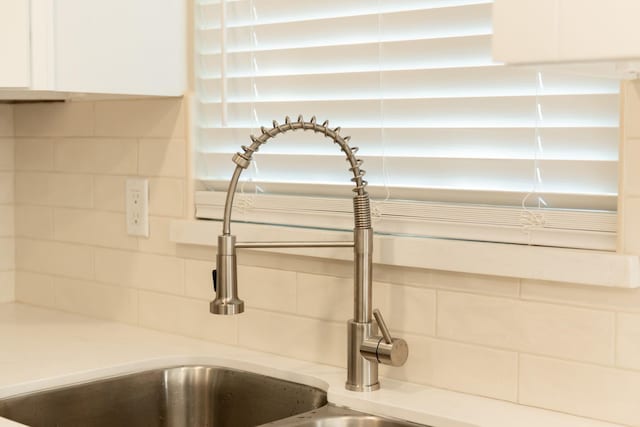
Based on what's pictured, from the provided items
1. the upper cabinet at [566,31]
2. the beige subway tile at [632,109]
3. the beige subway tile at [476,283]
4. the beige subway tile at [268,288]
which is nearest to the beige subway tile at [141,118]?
the beige subway tile at [268,288]

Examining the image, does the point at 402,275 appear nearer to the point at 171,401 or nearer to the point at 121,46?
the point at 171,401

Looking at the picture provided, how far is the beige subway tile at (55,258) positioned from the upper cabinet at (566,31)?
147 centimetres

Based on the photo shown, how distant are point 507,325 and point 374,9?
23.6 inches

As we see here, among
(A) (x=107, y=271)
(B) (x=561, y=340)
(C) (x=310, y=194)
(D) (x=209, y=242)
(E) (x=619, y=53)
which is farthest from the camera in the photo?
(A) (x=107, y=271)

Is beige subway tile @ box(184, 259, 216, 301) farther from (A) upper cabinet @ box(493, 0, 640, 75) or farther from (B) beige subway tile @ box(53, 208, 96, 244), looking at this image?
(A) upper cabinet @ box(493, 0, 640, 75)

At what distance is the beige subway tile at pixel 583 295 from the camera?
4.48 ft

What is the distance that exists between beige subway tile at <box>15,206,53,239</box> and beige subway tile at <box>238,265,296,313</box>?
26.8 inches

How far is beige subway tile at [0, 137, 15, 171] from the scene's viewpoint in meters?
2.41

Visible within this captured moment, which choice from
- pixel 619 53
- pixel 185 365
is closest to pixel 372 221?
pixel 185 365

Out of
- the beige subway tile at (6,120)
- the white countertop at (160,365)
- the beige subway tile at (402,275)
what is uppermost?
the beige subway tile at (6,120)

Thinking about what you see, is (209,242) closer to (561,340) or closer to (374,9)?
(374,9)

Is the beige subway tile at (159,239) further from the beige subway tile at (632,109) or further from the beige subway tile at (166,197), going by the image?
the beige subway tile at (632,109)

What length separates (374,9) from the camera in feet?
5.47

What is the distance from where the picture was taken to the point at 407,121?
1631mm
